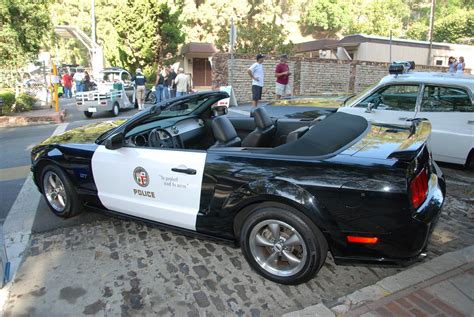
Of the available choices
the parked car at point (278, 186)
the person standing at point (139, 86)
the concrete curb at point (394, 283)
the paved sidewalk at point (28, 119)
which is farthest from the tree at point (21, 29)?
the concrete curb at point (394, 283)

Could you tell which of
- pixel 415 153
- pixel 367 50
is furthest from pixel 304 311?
pixel 367 50

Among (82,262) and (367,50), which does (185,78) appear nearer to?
(82,262)

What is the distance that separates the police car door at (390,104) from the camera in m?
5.94

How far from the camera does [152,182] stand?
358cm

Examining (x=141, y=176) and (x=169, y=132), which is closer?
(x=141, y=176)

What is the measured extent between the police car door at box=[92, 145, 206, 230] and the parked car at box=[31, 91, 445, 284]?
0.03ft

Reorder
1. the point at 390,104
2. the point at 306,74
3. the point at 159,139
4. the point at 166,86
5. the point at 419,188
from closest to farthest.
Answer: the point at 419,188, the point at 159,139, the point at 390,104, the point at 166,86, the point at 306,74

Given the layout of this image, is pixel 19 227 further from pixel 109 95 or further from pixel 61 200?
pixel 109 95

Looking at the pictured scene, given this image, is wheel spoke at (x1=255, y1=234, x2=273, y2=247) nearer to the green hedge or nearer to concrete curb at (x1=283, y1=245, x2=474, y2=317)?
concrete curb at (x1=283, y1=245, x2=474, y2=317)

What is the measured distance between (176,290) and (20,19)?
45.3 feet

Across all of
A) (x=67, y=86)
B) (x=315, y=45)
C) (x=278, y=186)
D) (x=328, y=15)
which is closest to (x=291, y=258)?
(x=278, y=186)

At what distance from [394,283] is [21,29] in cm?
1470

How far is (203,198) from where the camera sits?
3.30 metres

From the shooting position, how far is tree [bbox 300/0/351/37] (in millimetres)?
49156
